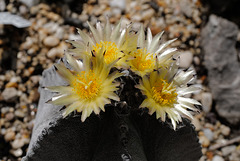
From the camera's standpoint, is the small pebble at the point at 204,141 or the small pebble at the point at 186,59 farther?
the small pebble at the point at 186,59

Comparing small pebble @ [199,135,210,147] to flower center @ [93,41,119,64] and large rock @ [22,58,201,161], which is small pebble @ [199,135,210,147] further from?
flower center @ [93,41,119,64]

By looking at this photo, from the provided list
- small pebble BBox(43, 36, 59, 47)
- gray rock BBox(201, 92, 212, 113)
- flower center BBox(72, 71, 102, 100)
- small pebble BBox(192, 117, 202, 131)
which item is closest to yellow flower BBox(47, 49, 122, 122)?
flower center BBox(72, 71, 102, 100)

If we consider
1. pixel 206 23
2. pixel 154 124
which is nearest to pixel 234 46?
pixel 206 23

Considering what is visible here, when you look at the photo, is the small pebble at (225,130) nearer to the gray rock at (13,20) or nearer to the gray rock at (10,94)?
the gray rock at (10,94)

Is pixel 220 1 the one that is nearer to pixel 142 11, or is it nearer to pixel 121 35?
pixel 142 11

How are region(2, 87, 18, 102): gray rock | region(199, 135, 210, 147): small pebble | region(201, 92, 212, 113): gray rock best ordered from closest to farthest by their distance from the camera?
region(2, 87, 18, 102): gray rock < region(199, 135, 210, 147): small pebble < region(201, 92, 212, 113): gray rock

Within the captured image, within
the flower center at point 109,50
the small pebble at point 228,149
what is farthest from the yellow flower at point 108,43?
the small pebble at point 228,149

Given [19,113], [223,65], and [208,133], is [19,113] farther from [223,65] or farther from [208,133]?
[223,65]

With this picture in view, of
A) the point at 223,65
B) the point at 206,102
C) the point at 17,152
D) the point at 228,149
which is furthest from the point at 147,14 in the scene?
the point at 17,152
